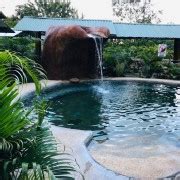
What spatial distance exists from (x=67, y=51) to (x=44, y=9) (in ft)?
122

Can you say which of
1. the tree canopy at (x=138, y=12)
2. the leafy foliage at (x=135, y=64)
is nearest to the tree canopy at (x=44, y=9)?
the tree canopy at (x=138, y=12)

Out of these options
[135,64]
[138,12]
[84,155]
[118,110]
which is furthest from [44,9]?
[84,155]

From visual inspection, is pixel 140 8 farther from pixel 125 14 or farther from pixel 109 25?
pixel 109 25

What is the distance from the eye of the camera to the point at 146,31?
72.9 ft

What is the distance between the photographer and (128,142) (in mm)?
6488

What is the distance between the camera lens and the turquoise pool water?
733 cm

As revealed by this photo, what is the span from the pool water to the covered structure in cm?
772

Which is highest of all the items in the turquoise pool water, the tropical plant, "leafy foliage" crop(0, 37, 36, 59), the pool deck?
the tropical plant

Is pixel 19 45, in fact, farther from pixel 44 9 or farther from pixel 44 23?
pixel 44 9

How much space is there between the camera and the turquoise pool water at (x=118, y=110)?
7328 millimetres

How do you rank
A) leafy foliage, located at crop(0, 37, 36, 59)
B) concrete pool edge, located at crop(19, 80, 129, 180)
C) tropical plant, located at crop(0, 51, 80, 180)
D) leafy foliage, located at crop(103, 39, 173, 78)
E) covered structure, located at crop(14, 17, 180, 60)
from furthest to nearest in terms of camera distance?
covered structure, located at crop(14, 17, 180, 60) → leafy foliage, located at crop(103, 39, 173, 78) → leafy foliage, located at crop(0, 37, 36, 59) → concrete pool edge, located at crop(19, 80, 129, 180) → tropical plant, located at crop(0, 51, 80, 180)

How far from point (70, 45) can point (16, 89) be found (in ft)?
42.7

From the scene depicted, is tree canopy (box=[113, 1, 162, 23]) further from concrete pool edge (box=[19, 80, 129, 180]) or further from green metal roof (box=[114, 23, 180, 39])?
concrete pool edge (box=[19, 80, 129, 180])

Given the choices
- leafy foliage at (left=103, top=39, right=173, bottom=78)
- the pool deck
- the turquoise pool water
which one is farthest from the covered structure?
the pool deck
